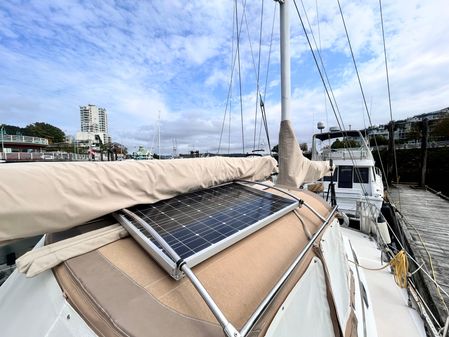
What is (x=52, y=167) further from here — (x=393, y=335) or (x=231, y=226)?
(x=393, y=335)

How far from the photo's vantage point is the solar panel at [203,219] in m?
1.30

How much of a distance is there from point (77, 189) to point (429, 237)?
1035cm

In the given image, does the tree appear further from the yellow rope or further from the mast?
the yellow rope

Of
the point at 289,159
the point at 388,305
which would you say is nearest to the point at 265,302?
the point at 289,159

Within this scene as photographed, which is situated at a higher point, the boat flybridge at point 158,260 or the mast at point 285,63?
the mast at point 285,63

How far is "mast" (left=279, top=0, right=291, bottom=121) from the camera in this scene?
3.42m

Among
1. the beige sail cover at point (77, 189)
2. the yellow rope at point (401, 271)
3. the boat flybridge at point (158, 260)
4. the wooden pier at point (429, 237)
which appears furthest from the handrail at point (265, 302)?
the wooden pier at point (429, 237)

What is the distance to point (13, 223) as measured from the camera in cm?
109

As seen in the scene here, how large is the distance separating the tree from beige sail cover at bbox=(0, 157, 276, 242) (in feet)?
247

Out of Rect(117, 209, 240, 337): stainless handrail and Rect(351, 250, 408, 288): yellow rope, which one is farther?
Rect(351, 250, 408, 288): yellow rope

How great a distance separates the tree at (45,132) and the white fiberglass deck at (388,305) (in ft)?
249

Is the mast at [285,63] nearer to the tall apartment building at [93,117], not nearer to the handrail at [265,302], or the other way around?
the handrail at [265,302]

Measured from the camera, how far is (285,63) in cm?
349

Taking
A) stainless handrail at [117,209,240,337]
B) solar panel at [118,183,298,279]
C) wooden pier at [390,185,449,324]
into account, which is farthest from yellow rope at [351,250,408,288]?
stainless handrail at [117,209,240,337]
